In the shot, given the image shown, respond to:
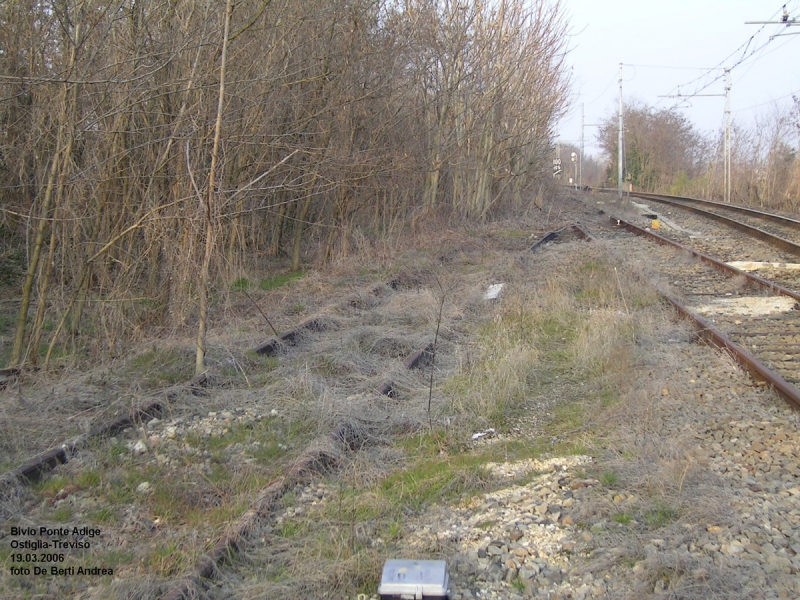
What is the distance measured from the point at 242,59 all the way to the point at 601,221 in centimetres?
1828

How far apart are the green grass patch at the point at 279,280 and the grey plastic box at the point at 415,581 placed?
9128 millimetres

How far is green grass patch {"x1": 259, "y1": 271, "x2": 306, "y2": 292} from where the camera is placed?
40.8ft

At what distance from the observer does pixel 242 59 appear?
10461 mm

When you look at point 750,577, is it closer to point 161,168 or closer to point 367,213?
point 161,168

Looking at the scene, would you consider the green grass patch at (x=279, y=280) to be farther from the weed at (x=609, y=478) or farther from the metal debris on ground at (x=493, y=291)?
the weed at (x=609, y=478)

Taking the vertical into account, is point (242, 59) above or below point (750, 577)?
above

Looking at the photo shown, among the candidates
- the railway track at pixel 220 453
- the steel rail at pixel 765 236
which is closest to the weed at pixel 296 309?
the railway track at pixel 220 453

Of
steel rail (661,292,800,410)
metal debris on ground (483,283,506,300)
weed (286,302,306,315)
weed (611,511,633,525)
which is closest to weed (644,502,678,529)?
weed (611,511,633,525)

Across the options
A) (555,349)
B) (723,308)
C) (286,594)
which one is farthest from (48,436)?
(723,308)

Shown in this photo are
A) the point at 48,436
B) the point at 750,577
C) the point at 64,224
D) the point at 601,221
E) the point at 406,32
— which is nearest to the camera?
the point at 750,577

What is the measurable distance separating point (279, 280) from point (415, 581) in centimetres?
1054

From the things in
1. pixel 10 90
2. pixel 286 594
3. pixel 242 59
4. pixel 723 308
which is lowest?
pixel 286 594

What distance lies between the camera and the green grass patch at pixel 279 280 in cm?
1243

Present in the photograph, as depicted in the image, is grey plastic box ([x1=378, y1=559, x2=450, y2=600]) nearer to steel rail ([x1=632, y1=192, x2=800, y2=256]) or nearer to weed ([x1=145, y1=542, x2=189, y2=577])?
weed ([x1=145, y1=542, x2=189, y2=577])
